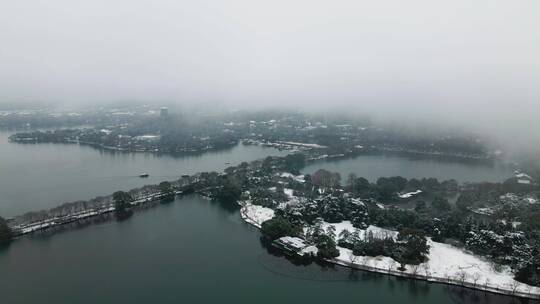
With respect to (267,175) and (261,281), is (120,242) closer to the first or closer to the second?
(261,281)

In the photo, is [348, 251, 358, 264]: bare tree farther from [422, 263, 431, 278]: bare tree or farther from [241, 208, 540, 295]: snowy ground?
[422, 263, 431, 278]: bare tree

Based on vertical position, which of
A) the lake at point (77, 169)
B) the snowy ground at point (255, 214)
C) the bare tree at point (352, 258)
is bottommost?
the bare tree at point (352, 258)

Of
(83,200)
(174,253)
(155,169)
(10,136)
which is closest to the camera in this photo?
(174,253)

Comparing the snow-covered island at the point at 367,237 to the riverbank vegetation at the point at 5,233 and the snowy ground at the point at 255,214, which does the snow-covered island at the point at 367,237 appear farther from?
the riverbank vegetation at the point at 5,233

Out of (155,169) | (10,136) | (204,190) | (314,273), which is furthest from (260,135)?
(314,273)

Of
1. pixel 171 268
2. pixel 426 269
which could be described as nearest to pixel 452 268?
pixel 426 269

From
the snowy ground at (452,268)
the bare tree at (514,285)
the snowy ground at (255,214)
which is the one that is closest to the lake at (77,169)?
the snowy ground at (255,214)
